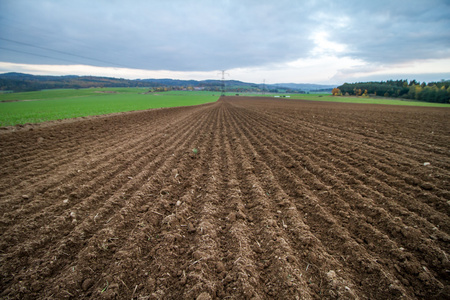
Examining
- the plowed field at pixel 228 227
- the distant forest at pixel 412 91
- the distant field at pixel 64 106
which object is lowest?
the plowed field at pixel 228 227

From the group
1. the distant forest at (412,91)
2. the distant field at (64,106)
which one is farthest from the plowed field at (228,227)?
the distant forest at (412,91)

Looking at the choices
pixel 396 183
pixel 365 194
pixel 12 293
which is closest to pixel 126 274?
pixel 12 293

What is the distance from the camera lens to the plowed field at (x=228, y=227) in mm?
2918

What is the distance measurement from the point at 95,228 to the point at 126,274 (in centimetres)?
168

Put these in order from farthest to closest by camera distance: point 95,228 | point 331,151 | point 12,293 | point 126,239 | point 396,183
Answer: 1. point 331,151
2. point 396,183
3. point 95,228
4. point 126,239
5. point 12,293

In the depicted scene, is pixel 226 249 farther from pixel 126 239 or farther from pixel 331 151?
pixel 331 151

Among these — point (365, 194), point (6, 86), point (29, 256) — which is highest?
point (6, 86)

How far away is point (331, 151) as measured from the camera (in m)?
8.81

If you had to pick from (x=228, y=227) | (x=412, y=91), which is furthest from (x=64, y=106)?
(x=412, y=91)

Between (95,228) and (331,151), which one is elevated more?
(331,151)

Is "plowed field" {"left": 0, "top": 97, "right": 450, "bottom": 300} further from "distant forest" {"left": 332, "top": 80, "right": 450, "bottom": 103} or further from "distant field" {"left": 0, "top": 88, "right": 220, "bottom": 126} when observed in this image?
"distant forest" {"left": 332, "top": 80, "right": 450, "bottom": 103}

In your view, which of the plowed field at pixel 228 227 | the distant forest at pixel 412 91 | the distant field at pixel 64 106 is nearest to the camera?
the plowed field at pixel 228 227

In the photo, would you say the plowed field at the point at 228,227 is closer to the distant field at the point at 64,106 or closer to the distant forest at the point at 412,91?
the distant field at the point at 64,106

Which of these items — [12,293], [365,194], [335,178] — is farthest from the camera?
[335,178]
